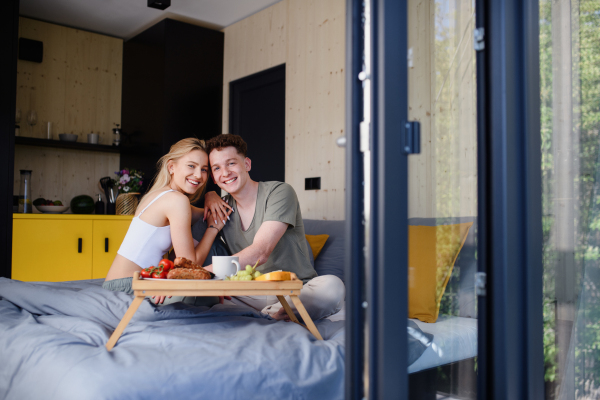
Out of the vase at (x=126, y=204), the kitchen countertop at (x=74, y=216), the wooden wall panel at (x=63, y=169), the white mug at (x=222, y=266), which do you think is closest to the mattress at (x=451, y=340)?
the white mug at (x=222, y=266)

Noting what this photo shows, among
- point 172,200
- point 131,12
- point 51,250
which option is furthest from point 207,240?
point 131,12

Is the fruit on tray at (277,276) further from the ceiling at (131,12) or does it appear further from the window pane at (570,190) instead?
the ceiling at (131,12)

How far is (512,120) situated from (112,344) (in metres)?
1.21

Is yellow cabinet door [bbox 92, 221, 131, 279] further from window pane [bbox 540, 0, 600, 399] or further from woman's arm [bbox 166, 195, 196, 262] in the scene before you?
window pane [bbox 540, 0, 600, 399]

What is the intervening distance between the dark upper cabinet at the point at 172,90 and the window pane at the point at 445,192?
340cm

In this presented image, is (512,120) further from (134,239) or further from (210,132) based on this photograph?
(210,132)

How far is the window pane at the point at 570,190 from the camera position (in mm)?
1218

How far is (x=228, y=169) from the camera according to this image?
2297 millimetres

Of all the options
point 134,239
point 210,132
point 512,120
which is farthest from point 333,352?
point 210,132

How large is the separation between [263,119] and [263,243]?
227cm

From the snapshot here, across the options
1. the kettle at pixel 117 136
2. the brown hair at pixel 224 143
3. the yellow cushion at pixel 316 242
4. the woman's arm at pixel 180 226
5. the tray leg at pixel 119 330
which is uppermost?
the kettle at pixel 117 136

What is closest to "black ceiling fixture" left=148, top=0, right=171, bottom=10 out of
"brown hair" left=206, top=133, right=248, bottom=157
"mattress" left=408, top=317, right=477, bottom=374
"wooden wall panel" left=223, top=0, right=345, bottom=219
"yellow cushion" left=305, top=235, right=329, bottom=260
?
"wooden wall panel" left=223, top=0, right=345, bottom=219

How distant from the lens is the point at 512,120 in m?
1.18

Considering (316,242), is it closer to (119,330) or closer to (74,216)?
(119,330)
